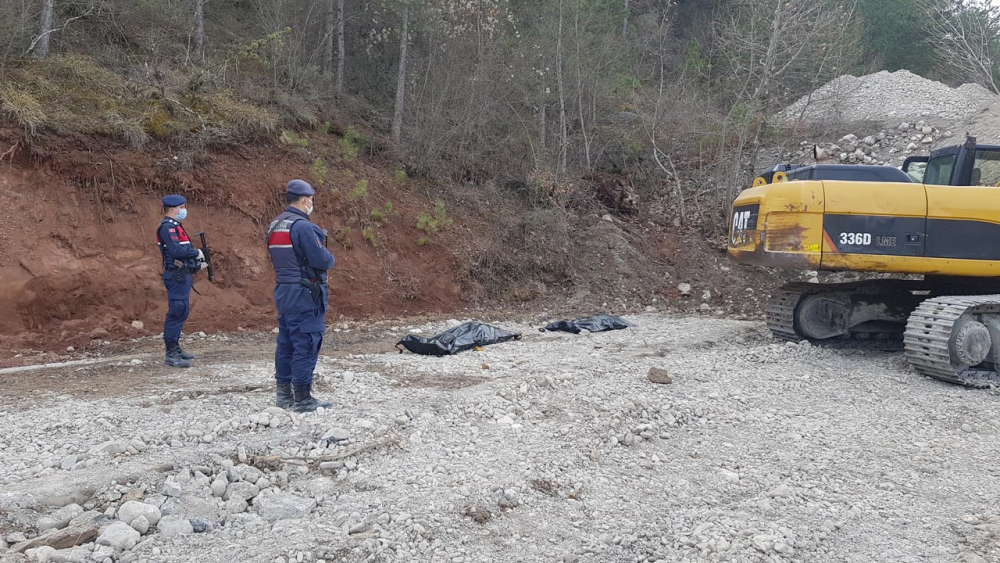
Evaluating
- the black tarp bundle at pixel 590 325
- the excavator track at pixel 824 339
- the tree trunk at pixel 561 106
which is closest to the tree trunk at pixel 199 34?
the tree trunk at pixel 561 106

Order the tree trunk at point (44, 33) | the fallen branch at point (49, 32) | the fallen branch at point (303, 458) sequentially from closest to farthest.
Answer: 1. the fallen branch at point (303, 458)
2. the fallen branch at point (49, 32)
3. the tree trunk at point (44, 33)

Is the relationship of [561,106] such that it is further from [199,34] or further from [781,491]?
[781,491]

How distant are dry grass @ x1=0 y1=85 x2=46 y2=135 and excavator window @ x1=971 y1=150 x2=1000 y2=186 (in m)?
12.0

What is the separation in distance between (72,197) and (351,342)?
4.49 meters

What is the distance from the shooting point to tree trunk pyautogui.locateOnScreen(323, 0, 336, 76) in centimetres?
1478

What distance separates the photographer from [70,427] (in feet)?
15.8

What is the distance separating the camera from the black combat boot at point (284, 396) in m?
5.32

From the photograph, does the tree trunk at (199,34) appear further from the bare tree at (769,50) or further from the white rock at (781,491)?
the white rock at (781,491)

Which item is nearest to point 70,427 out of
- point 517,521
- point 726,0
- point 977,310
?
point 517,521

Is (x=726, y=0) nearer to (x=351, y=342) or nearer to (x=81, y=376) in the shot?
(x=351, y=342)

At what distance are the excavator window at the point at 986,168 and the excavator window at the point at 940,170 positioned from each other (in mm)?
230

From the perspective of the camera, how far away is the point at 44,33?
1072 centimetres

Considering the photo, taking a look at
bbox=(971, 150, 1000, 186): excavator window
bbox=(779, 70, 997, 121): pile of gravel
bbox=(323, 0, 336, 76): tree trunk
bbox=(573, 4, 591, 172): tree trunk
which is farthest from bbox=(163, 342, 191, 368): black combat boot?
bbox=(779, 70, 997, 121): pile of gravel

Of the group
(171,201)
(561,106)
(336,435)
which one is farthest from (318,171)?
(336,435)
